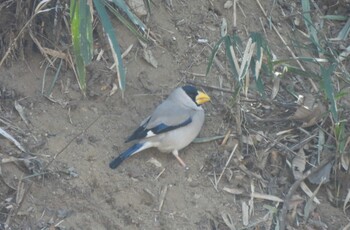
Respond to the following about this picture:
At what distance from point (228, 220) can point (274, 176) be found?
58cm

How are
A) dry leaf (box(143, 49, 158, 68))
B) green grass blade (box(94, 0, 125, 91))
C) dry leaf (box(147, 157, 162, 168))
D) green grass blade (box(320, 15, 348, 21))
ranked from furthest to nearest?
green grass blade (box(320, 15, 348, 21)) < dry leaf (box(143, 49, 158, 68)) < dry leaf (box(147, 157, 162, 168)) < green grass blade (box(94, 0, 125, 91))

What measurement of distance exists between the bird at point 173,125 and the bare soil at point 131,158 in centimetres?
10

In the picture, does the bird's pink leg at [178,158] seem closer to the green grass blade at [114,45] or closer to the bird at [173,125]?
the bird at [173,125]

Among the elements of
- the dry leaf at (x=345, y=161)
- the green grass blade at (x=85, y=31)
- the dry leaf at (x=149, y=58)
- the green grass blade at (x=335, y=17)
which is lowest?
the dry leaf at (x=345, y=161)

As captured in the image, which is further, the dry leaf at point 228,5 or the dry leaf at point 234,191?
the dry leaf at point 228,5

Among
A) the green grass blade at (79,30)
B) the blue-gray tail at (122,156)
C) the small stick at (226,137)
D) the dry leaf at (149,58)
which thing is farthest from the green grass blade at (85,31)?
the small stick at (226,137)

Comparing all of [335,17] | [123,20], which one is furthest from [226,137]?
[335,17]

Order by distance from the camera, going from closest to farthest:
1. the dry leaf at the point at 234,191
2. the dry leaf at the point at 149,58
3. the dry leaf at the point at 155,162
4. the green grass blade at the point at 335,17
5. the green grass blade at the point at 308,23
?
the dry leaf at the point at 234,191 < the dry leaf at the point at 155,162 < the dry leaf at the point at 149,58 < the green grass blade at the point at 308,23 < the green grass blade at the point at 335,17

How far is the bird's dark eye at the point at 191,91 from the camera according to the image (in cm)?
662

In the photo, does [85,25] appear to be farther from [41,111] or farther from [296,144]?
[296,144]

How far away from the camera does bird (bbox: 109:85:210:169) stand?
6.32 metres

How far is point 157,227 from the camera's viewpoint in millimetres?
5930

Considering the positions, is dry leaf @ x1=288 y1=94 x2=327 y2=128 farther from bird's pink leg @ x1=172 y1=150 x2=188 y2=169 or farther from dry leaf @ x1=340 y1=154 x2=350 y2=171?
bird's pink leg @ x1=172 y1=150 x2=188 y2=169

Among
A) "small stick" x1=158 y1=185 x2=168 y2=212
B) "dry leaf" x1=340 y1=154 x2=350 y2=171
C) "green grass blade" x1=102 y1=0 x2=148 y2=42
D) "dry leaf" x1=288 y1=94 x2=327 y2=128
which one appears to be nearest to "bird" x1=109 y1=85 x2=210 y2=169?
"small stick" x1=158 y1=185 x2=168 y2=212
